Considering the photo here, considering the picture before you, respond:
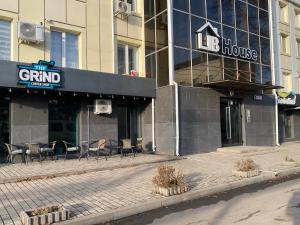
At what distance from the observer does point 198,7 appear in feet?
55.4

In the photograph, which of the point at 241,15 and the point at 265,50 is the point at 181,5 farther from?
the point at 265,50

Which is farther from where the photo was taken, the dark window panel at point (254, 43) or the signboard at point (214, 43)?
the dark window panel at point (254, 43)

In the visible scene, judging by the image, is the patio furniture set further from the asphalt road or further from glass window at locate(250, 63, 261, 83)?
glass window at locate(250, 63, 261, 83)

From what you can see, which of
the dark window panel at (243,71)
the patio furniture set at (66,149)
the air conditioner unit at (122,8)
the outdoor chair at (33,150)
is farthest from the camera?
the dark window panel at (243,71)

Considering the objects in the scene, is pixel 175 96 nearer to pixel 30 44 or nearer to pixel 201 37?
pixel 201 37

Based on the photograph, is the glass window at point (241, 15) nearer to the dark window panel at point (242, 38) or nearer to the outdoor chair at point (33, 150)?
the dark window panel at point (242, 38)

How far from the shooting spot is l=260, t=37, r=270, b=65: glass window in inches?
794

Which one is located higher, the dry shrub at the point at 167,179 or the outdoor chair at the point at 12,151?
the outdoor chair at the point at 12,151

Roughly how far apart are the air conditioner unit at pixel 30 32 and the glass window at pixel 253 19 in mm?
12268

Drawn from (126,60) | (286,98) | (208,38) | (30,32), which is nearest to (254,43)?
(208,38)

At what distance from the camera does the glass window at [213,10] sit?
17.4 m

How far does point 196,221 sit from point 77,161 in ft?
26.5

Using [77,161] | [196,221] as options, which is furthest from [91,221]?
[77,161]

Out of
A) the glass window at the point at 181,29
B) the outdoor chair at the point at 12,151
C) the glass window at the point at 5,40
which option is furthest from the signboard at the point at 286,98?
the glass window at the point at 5,40
